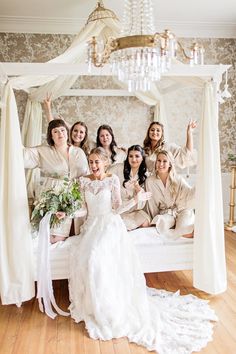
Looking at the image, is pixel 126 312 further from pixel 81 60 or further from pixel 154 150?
pixel 81 60

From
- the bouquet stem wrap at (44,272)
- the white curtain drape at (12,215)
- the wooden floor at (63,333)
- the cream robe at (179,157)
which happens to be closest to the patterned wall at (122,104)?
the cream robe at (179,157)

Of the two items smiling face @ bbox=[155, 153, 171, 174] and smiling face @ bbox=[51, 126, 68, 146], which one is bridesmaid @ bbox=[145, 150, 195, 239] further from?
smiling face @ bbox=[51, 126, 68, 146]

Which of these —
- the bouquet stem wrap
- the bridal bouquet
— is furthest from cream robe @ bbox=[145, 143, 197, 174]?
the bouquet stem wrap

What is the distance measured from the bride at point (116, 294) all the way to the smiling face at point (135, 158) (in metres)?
0.52

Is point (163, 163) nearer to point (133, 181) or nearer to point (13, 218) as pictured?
point (133, 181)

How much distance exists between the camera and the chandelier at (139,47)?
2111 millimetres

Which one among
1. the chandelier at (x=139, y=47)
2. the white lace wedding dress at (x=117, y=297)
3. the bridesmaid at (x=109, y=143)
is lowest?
the white lace wedding dress at (x=117, y=297)

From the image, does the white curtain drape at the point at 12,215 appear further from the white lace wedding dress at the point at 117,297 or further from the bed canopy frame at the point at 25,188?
the white lace wedding dress at the point at 117,297

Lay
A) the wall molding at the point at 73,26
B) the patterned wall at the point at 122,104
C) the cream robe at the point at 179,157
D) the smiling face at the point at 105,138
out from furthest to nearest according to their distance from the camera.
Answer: the patterned wall at the point at 122,104 → the wall molding at the point at 73,26 → the smiling face at the point at 105,138 → the cream robe at the point at 179,157

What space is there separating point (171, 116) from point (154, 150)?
5.14 feet

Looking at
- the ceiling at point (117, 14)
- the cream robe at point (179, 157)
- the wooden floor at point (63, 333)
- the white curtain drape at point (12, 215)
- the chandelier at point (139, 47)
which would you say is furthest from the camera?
the ceiling at point (117, 14)

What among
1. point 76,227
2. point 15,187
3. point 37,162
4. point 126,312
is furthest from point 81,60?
point 126,312

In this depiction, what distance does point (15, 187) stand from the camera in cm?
276

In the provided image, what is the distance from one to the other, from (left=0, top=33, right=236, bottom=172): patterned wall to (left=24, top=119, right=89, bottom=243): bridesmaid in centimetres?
177
